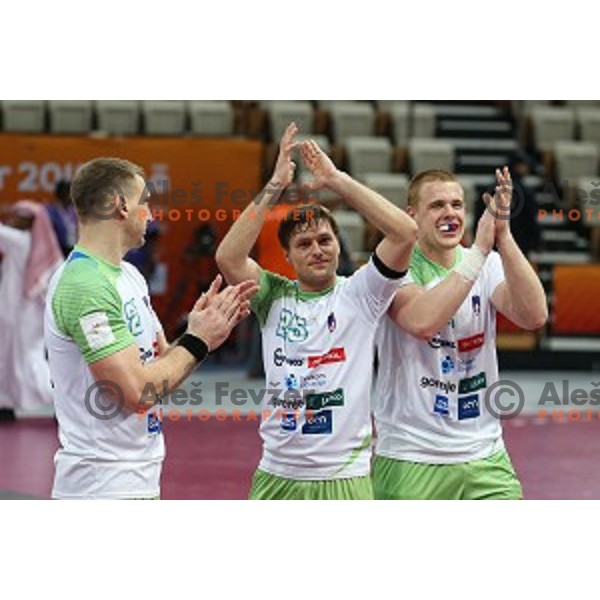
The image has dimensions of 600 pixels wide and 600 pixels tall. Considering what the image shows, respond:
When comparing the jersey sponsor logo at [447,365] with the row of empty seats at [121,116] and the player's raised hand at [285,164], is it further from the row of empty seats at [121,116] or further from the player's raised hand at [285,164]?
the row of empty seats at [121,116]

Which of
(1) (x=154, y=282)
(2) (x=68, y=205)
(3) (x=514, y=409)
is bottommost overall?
(3) (x=514, y=409)

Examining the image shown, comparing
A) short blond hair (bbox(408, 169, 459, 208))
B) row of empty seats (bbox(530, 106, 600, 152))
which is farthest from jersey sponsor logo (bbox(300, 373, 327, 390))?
row of empty seats (bbox(530, 106, 600, 152))

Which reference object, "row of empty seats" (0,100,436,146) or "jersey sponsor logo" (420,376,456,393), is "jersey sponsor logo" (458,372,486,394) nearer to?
"jersey sponsor logo" (420,376,456,393)

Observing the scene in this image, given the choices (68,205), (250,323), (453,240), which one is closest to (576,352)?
(250,323)

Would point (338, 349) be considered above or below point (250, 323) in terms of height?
above

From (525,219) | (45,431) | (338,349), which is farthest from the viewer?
(525,219)

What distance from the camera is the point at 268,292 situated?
5.36 metres

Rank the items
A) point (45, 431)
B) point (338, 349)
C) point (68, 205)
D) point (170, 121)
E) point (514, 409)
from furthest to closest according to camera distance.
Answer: point (170, 121)
point (514, 409)
point (68, 205)
point (45, 431)
point (338, 349)

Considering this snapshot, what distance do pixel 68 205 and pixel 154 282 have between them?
256 centimetres

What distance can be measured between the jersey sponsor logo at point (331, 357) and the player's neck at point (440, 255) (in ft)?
1.90

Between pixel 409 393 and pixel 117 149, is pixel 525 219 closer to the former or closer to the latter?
pixel 117 149

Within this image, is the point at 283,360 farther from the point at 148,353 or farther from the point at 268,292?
the point at 148,353

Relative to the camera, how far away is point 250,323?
45.4ft

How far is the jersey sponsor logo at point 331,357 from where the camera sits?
5207 mm
